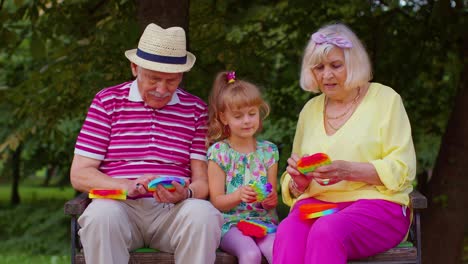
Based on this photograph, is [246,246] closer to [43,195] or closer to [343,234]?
[343,234]

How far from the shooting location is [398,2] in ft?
20.0

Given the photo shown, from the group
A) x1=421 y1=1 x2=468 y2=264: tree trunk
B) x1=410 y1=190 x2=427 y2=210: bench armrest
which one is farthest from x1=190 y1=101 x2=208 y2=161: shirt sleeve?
x1=421 y1=1 x2=468 y2=264: tree trunk

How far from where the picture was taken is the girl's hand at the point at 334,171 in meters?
3.86

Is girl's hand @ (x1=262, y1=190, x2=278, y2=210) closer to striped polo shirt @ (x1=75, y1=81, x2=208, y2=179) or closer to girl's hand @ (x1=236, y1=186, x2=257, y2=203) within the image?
girl's hand @ (x1=236, y1=186, x2=257, y2=203)

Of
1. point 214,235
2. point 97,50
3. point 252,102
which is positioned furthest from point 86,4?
point 214,235

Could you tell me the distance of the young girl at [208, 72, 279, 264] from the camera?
4242 mm

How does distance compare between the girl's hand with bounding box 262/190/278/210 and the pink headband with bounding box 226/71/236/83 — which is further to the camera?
the pink headband with bounding box 226/71/236/83

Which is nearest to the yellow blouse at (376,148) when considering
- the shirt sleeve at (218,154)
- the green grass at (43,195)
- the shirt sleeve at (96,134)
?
the shirt sleeve at (218,154)

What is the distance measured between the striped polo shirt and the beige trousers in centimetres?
31

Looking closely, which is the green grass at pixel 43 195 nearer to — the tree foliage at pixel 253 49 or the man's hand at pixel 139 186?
the tree foliage at pixel 253 49

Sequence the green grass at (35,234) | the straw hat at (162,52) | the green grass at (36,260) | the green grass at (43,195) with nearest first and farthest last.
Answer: the straw hat at (162,52)
the green grass at (36,260)
the green grass at (35,234)
the green grass at (43,195)

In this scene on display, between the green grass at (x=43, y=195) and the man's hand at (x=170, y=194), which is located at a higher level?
the man's hand at (x=170, y=194)

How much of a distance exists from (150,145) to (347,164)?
1041 mm

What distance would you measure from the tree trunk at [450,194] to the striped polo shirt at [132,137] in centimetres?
270
